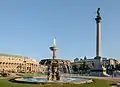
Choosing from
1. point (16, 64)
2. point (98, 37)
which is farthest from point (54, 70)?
point (16, 64)

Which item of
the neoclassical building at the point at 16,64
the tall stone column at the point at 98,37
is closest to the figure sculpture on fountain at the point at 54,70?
the tall stone column at the point at 98,37

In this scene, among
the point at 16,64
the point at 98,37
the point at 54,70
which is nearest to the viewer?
the point at 54,70

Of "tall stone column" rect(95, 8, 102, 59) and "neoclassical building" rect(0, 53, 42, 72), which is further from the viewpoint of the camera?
"neoclassical building" rect(0, 53, 42, 72)

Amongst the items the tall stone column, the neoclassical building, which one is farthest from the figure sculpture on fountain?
the neoclassical building

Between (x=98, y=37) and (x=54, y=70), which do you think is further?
(x=98, y=37)

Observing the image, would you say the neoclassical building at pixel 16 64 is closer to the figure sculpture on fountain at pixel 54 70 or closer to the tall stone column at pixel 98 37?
the tall stone column at pixel 98 37

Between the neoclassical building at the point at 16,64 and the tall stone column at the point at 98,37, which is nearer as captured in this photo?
the tall stone column at the point at 98,37

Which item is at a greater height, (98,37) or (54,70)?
(98,37)

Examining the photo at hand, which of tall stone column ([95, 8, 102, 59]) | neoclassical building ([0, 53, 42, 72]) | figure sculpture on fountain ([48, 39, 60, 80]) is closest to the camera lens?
figure sculpture on fountain ([48, 39, 60, 80])

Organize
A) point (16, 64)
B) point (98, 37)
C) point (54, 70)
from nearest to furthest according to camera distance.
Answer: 1. point (54, 70)
2. point (98, 37)
3. point (16, 64)

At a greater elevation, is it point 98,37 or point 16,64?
point 98,37

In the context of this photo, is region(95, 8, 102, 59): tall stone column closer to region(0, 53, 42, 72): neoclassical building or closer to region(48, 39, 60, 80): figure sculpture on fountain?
region(0, 53, 42, 72): neoclassical building

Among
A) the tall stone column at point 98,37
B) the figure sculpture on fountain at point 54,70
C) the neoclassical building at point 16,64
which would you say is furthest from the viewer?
the neoclassical building at point 16,64

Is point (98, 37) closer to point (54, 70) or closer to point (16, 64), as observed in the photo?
point (54, 70)
